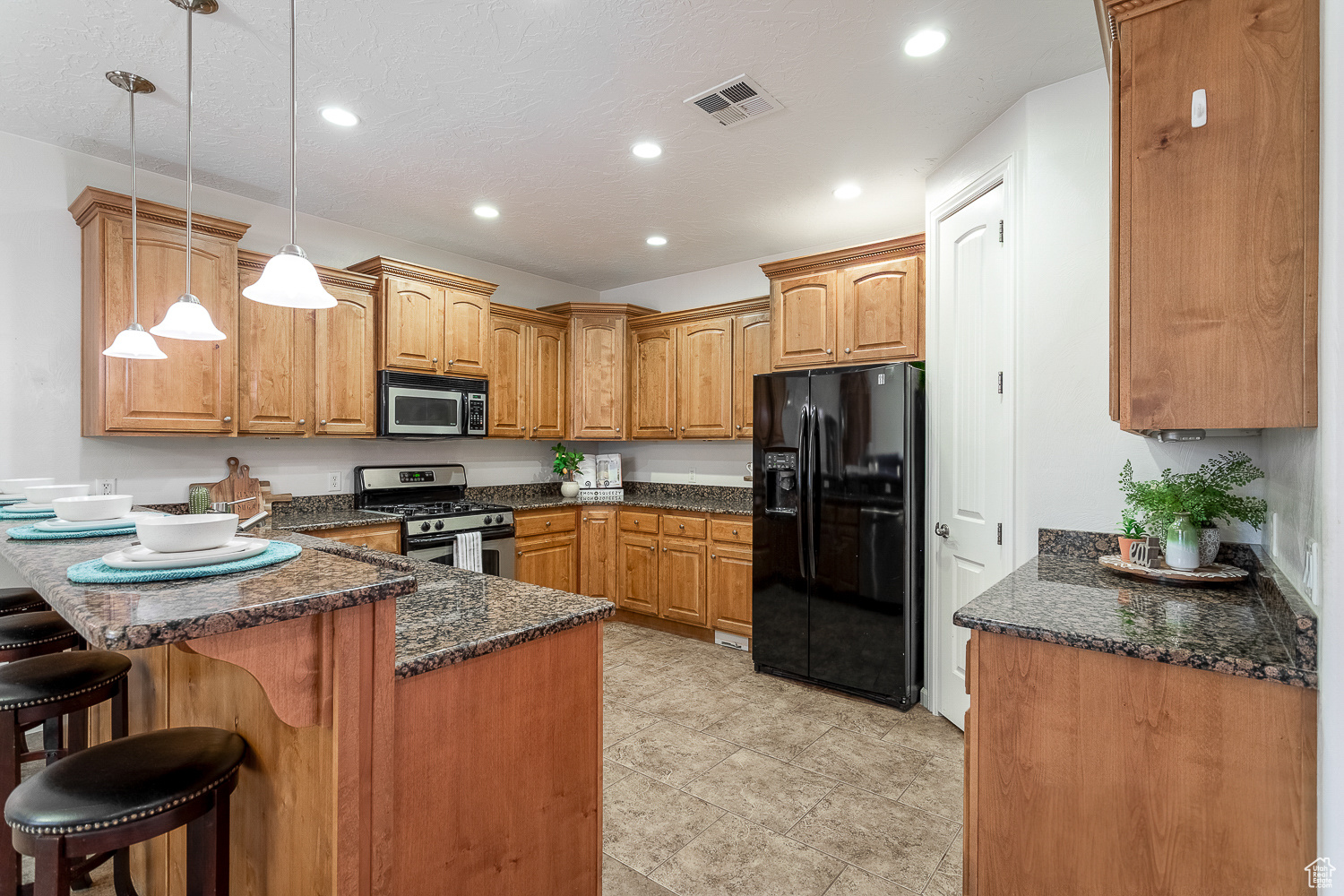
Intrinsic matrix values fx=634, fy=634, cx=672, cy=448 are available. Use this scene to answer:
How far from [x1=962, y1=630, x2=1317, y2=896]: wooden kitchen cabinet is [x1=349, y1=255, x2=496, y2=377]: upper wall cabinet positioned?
3.49m

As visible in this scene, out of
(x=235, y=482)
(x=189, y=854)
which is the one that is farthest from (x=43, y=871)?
(x=235, y=482)

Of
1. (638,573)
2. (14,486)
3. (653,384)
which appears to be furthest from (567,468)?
(14,486)

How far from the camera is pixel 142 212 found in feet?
9.39

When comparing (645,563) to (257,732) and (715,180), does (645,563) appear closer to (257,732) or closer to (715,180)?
(715,180)

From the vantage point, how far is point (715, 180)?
129 inches

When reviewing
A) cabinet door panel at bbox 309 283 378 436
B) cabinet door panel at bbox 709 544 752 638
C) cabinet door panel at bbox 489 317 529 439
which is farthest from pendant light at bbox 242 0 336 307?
cabinet door panel at bbox 709 544 752 638

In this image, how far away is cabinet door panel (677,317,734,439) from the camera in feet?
14.7

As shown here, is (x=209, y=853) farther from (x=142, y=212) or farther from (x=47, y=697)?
(x=142, y=212)

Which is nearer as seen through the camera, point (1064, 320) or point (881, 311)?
point (1064, 320)

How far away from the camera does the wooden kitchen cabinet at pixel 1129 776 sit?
3.80ft

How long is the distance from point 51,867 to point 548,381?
13.2ft

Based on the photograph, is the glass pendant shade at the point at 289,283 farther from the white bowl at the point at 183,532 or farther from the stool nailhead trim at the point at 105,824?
the stool nailhead trim at the point at 105,824

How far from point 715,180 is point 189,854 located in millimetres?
3208

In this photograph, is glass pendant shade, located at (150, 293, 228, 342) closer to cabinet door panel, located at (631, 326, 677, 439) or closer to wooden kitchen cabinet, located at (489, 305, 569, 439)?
wooden kitchen cabinet, located at (489, 305, 569, 439)
